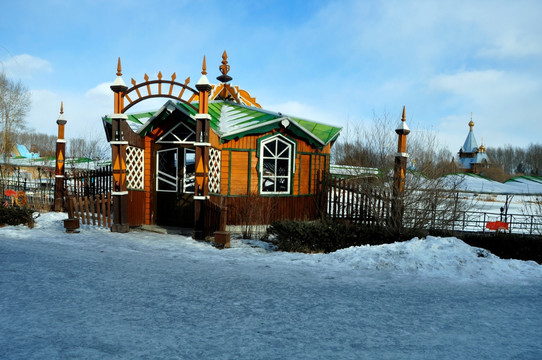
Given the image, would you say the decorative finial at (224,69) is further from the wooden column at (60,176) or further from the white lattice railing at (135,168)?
the wooden column at (60,176)

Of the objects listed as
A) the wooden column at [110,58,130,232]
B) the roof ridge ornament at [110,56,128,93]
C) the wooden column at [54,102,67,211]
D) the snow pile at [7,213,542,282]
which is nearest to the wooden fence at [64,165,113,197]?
the wooden column at [54,102,67,211]

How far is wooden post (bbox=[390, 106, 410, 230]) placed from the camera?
361 inches

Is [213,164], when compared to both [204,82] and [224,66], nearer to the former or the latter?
[204,82]

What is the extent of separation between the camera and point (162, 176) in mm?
11156

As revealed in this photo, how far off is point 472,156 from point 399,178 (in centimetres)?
6014

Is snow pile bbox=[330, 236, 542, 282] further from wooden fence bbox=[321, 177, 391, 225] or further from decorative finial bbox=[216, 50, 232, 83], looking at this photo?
decorative finial bbox=[216, 50, 232, 83]

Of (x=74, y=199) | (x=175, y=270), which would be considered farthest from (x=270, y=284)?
(x=74, y=199)

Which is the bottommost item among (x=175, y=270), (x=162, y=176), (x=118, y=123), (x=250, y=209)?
(x=175, y=270)

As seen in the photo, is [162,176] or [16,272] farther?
[162,176]

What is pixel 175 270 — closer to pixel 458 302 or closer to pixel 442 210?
pixel 458 302

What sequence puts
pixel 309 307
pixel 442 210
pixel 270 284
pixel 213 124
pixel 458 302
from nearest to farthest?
pixel 309 307
pixel 458 302
pixel 270 284
pixel 442 210
pixel 213 124

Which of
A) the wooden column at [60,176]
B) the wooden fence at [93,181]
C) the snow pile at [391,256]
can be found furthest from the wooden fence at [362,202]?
the wooden column at [60,176]

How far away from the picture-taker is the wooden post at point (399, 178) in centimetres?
918

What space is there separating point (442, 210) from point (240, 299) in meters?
6.34
